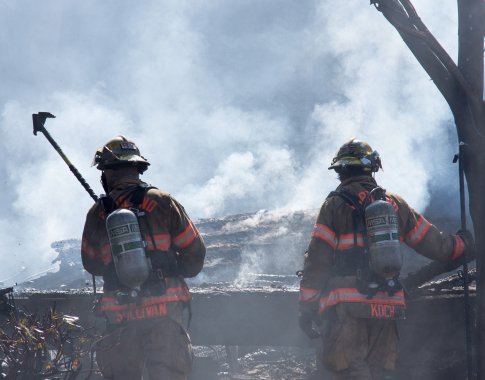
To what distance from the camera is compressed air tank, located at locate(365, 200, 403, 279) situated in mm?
3809

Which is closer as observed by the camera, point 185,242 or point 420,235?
point 185,242

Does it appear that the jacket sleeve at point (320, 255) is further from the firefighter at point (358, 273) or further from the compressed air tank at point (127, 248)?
the compressed air tank at point (127, 248)

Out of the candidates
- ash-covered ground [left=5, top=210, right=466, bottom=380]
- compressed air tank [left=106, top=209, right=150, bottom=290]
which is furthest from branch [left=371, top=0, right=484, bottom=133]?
ash-covered ground [left=5, top=210, right=466, bottom=380]

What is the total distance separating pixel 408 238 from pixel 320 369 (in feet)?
9.67

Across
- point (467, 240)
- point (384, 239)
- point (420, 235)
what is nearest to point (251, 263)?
point (467, 240)

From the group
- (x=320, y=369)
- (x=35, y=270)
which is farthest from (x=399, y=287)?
(x=35, y=270)

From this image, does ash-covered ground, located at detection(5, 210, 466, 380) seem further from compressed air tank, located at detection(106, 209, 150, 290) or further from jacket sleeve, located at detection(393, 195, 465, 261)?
compressed air tank, located at detection(106, 209, 150, 290)

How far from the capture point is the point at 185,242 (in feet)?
13.4

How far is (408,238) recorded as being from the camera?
4.23 m

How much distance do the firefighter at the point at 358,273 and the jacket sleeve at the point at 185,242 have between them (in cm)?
80

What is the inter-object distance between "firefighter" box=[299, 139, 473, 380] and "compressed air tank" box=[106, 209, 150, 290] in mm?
1211

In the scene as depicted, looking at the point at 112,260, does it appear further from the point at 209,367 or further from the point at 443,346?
the point at 209,367

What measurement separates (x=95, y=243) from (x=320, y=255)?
65.2 inches

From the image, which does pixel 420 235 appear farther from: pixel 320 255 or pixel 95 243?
pixel 95 243
